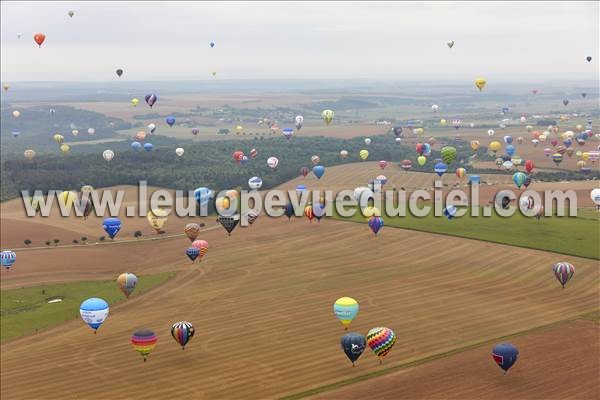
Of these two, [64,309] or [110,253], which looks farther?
[110,253]

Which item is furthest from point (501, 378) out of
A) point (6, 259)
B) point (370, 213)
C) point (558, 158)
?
point (558, 158)

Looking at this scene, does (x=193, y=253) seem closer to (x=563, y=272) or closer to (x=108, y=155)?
(x=563, y=272)

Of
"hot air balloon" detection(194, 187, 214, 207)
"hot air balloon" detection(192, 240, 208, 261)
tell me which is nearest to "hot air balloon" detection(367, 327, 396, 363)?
"hot air balloon" detection(192, 240, 208, 261)

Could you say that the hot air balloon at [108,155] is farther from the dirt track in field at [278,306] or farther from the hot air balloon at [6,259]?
the hot air balloon at [6,259]

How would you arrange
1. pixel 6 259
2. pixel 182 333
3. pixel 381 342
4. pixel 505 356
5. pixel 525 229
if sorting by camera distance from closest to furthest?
1. pixel 505 356
2. pixel 381 342
3. pixel 182 333
4. pixel 6 259
5. pixel 525 229

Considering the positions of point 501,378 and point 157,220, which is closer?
point 501,378

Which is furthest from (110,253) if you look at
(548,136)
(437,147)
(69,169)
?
(548,136)

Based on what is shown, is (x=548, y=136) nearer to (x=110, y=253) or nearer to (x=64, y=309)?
(x=110, y=253)
